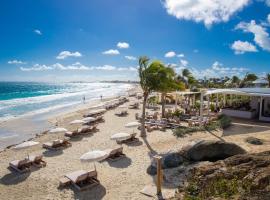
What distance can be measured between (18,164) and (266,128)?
16345 mm

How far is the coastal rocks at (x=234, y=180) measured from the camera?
5.91m

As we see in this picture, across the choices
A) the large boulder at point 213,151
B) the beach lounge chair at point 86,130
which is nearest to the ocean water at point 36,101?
the beach lounge chair at point 86,130

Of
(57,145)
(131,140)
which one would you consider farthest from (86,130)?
(131,140)

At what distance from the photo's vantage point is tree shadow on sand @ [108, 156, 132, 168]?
1230 cm

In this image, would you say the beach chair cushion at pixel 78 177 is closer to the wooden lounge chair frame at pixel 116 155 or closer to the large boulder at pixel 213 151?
the wooden lounge chair frame at pixel 116 155

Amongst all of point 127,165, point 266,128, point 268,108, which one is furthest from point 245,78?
point 127,165

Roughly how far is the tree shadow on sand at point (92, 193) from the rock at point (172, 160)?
302cm

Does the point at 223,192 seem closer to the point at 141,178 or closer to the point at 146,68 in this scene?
the point at 141,178

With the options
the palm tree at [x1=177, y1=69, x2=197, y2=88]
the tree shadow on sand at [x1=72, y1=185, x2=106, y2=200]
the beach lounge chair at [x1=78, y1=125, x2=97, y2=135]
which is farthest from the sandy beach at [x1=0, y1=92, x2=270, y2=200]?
the palm tree at [x1=177, y1=69, x2=197, y2=88]

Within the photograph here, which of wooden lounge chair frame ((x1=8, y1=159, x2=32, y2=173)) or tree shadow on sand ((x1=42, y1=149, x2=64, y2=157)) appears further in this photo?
tree shadow on sand ((x1=42, y1=149, x2=64, y2=157))

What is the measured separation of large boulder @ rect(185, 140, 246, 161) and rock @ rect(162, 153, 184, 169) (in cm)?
52

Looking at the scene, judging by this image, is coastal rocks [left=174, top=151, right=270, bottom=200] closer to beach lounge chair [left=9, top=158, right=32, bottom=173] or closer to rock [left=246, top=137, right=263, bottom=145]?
rock [left=246, top=137, right=263, bottom=145]

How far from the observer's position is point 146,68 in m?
16.5

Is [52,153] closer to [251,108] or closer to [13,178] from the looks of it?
[13,178]
